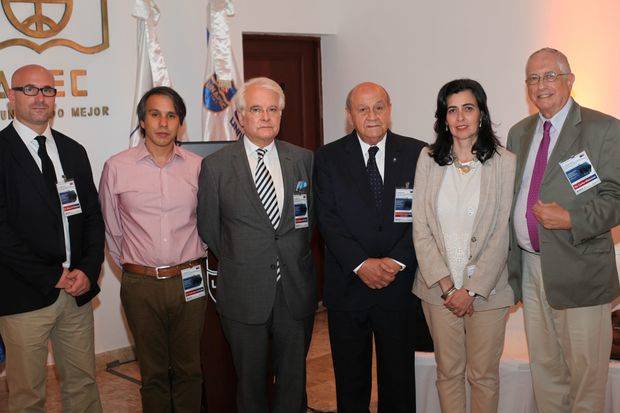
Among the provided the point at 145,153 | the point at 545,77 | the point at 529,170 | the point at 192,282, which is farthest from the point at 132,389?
the point at 545,77

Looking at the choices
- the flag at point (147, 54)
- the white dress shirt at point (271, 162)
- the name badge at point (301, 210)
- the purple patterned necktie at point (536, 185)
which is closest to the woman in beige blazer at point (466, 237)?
the purple patterned necktie at point (536, 185)

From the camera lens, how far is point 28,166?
3279mm

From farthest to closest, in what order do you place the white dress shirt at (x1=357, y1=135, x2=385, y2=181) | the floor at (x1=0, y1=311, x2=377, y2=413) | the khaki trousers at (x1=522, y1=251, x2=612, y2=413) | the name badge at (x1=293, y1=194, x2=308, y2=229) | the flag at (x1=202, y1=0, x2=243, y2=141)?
1. the flag at (x1=202, y1=0, x2=243, y2=141)
2. the floor at (x1=0, y1=311, x2=377, y2=413)
3. the white dress shirt at (x1=357, y1=135, x2=385, y2=181)
4. the name badge at (x1=293, y1=194, x2=308, y2=229)
5. the khaki trousers at (x1=522, y1=251, x2=612, y2=413)

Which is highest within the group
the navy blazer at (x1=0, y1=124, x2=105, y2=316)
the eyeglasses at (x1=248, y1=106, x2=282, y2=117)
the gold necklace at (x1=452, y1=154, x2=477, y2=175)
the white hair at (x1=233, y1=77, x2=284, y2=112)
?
the white hair at (x1=233, y1=77, x2=284, y2=112)

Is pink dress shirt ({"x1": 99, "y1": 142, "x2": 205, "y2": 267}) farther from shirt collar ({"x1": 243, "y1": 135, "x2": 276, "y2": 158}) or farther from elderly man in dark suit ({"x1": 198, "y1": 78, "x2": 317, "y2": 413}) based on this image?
shirt collar ({"x1": 243, "y1": 135, "x2": 276, "y2": 158})

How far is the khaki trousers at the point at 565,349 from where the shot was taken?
10.4 ft

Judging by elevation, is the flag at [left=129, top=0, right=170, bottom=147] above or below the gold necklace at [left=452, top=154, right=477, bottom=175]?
A: above

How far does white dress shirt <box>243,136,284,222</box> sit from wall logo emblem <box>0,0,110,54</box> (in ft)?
6.75

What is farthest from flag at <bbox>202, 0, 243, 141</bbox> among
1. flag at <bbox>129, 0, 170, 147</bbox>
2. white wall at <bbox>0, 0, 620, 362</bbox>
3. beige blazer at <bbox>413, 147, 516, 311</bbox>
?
beige blazer at <bbox>413, 147, 516, 311</bbox>

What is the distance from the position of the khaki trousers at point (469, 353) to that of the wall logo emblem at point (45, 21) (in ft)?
10.0

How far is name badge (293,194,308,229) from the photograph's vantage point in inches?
134

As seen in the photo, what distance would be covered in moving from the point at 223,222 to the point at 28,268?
91cm

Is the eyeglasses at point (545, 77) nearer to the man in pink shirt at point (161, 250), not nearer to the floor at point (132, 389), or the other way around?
the man in pink shirt at point (161, 250)

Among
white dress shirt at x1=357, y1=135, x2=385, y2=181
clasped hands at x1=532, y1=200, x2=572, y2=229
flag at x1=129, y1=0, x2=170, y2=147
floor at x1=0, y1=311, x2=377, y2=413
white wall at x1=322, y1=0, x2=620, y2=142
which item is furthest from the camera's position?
flag at x1=129, y1=0, x2=170, y2=147
